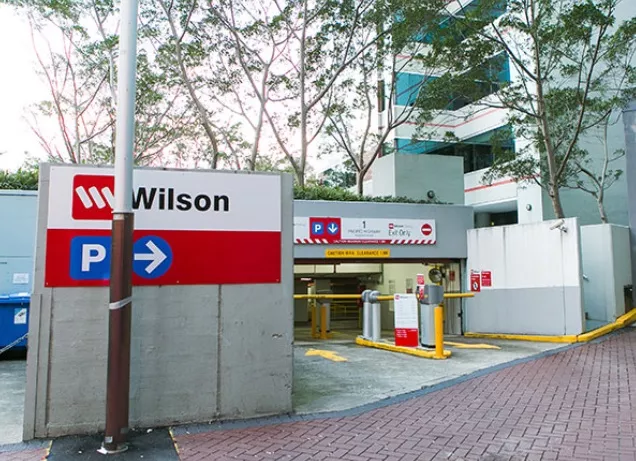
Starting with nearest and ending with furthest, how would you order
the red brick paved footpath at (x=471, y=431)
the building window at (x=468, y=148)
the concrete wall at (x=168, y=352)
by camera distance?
the red brick paved footpath at (x=471, y=431) < the concrete wall at (x=168, y=352) < the building window at (x=468, y=148)

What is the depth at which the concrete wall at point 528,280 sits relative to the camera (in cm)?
1097

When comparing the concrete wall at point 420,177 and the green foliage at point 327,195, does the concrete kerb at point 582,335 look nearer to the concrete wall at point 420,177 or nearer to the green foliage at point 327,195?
the green foliage at point 327,195

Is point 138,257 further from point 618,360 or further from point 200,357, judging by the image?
point 618,360

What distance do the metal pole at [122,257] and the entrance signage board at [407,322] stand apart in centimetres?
613

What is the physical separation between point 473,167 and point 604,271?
1594 cm

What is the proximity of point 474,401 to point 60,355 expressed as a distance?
454 centimetres

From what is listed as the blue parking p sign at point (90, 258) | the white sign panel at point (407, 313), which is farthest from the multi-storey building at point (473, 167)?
the blue parking p sign at point (90, 258)

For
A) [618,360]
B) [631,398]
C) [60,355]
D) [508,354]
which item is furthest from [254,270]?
[618,360]

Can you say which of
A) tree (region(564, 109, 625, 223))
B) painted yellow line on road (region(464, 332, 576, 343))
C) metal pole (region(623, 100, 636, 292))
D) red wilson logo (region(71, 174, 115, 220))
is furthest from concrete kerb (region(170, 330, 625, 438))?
tree (region(564, 109, 625, 223))

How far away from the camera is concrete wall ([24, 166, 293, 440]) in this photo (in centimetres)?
479

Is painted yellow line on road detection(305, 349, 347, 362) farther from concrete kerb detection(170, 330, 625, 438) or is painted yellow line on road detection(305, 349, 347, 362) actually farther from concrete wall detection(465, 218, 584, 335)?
concrete wall detection(465, 218, 584, 335)

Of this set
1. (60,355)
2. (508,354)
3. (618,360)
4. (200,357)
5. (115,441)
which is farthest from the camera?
(508,354)

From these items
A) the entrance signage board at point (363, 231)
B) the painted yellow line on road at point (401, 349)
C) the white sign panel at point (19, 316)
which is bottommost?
the painted yellow line on road at point (401, 349)

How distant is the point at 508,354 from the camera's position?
9.07 m
